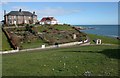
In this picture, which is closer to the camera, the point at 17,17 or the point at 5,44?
the point at 5,44

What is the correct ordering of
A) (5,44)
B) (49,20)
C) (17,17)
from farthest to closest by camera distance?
(49,20) → (17,17) → (5,44)

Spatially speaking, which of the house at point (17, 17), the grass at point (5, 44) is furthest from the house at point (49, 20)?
the grass at point (5, 44)

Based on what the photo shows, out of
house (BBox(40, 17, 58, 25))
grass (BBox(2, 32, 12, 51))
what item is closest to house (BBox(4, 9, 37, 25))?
house (BBox(40, 17, 58, 25))

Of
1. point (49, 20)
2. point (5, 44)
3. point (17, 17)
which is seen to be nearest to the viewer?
point (5, 44)

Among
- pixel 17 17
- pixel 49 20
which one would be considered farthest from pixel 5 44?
pixel 49 20

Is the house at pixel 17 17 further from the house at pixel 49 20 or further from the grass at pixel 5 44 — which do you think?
the grass at pixel 5 44

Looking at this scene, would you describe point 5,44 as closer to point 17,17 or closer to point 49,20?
point 17,17

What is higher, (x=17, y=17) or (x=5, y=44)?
(x=17, y=17)

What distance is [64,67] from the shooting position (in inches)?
762

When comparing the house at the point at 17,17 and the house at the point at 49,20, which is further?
the house at the point at 49,20

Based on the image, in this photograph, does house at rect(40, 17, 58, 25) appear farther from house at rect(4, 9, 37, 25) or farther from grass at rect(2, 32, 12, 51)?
grass at rect(2, 32, 12, 51)

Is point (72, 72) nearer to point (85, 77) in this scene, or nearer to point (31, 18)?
point (85, 77)

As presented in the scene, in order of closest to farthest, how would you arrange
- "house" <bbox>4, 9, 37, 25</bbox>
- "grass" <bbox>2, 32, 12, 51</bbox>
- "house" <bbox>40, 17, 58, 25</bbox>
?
1. "grass" <bbox>2, 32, 12, 51</bbox>
2. "house" <bbox>4, 9, 37, 25</bbox>
3. "house" <bbox>40, 17, 58, 25</bbox>

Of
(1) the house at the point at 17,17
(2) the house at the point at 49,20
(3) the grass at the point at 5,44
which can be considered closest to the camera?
(3) the grass at the point at 5,44
